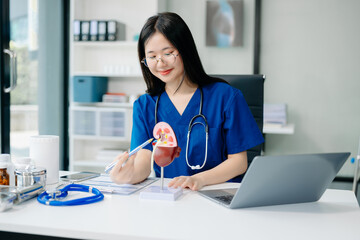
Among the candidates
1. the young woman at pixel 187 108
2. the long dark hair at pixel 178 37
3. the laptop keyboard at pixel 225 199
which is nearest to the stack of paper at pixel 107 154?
the young woman at pixel 187 108

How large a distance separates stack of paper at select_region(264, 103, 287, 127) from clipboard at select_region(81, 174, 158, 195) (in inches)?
80.8

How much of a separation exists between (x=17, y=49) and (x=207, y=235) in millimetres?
2744

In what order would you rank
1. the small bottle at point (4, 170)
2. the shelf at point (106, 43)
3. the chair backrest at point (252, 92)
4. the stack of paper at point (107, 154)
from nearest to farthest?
1. the small bottle at point (4, 170)
2. the chair backrest at point (252, 92)
3. the shelf at point (106, 43)
4. the stack of paper at point (107, 154)

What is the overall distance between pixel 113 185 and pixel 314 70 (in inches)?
109

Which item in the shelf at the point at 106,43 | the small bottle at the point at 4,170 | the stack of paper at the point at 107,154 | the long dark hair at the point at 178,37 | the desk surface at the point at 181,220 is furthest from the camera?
the stack of paper at the point at 107,154

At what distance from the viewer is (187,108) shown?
4.99 ft

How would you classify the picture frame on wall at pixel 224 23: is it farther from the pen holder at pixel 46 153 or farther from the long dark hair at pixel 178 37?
the pen holder at pixel 46 153

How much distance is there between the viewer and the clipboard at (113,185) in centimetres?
115

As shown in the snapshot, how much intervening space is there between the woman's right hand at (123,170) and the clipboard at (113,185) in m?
0.02

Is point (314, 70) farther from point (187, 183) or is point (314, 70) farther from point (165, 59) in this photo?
point (187, 183)

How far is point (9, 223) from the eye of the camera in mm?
885

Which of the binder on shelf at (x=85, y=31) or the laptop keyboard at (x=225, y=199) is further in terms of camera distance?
the binder on shelf at (x=85, y=31)

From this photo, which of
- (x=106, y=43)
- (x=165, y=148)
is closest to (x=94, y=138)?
(x=106, y=43)

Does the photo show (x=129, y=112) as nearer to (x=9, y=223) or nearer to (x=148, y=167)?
(x=148, y=167)
